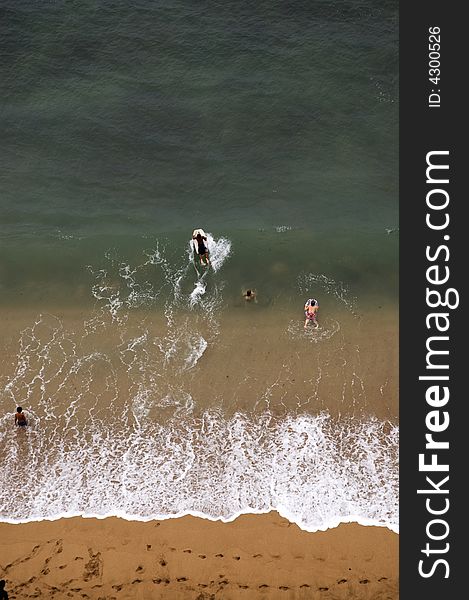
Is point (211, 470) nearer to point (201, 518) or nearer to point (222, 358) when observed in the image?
point (201, 518)

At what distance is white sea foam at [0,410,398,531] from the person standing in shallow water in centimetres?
31

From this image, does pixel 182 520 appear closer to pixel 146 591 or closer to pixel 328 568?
pixel 146 591

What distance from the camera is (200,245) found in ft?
76.7

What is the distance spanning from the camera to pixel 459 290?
18.8 m

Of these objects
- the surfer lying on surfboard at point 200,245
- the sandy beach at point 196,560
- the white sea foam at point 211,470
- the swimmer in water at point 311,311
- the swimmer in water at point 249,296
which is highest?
the surfer lying on surfboard at point 200,245

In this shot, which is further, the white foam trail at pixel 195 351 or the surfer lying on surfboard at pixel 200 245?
the surfer lying on surfboard at pixel 200 245

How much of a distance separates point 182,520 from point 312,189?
1517cm

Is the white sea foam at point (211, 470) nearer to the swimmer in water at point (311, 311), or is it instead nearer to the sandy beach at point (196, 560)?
the sandy beach at point (196, 560)

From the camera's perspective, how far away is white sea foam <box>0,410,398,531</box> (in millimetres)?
17031

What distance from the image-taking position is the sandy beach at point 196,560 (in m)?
15.0

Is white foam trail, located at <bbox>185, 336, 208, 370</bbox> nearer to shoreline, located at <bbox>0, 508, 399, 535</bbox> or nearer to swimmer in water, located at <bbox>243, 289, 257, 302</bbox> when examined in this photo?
swimmer in water, located at <bbox>243, 289, 257, 302</bbox>

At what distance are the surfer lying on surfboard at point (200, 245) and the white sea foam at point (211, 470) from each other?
6.25m

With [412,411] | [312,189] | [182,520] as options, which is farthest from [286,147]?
[182,520]

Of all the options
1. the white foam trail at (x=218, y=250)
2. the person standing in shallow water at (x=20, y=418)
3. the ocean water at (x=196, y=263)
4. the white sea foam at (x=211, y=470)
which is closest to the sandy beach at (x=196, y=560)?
the white sea foam at (x=211, y=470)
